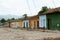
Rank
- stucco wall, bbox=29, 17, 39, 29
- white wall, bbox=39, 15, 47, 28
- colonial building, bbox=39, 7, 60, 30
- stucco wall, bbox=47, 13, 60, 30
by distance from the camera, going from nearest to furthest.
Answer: stucco wall, bbox=47, 13, 60, 30, colonial building, bbox=39, 7, 60, 30, white wall, bbox=39, 15, 47, 28, stucco wall, bbox=29, 17, 39, 29

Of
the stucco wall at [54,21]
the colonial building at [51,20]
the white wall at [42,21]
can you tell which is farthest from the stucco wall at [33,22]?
the stucco wall at [54,21]

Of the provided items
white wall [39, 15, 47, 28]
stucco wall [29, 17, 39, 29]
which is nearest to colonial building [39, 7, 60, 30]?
white wall [39, 15, 47, 28]

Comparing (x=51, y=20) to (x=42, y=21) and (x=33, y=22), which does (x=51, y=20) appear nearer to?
(x=42, y=21)

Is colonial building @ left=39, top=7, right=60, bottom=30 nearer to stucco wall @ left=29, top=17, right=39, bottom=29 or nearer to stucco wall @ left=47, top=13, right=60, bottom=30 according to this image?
stucco wall @ left=47, top=13, right=60, bottom=30

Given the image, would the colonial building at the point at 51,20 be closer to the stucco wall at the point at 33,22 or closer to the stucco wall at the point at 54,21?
the stucco wall at the point at 54,21

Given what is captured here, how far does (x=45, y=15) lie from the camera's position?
131ft

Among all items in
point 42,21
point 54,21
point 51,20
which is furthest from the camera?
point 42,21

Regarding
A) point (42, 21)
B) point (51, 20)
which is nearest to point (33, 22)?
point (42, 21)

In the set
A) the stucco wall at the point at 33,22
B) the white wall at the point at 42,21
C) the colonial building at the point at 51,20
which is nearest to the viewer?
the colonial building at the point at 51,20

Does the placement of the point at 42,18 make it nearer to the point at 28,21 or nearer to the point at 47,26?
the point at 47,26

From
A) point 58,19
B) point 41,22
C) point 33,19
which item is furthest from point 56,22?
point 33,19

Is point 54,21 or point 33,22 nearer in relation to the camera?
point 54,21

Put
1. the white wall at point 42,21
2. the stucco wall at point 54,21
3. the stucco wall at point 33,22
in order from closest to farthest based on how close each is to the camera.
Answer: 1. the stucco wall at point 54,21
2. the white wall at point 42,21
3. the stucco wall at point 33,22

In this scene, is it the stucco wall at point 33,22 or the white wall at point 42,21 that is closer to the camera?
the white wall at point 42,21
